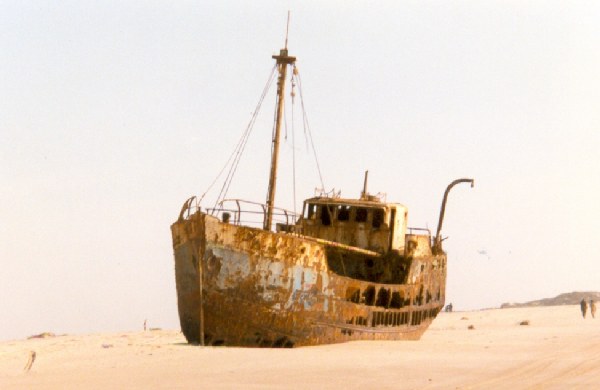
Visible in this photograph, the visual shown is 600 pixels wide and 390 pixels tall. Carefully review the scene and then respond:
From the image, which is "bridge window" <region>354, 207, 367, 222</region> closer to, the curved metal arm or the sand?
the sand

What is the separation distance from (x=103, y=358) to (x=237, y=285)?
3.87 metres

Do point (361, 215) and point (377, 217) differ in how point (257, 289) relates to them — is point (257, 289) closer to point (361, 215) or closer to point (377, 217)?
point (361, 215)

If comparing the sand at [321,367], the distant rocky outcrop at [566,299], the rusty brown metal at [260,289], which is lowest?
the sand at [321,367]

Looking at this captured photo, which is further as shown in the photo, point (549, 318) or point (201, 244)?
point (549, 318)

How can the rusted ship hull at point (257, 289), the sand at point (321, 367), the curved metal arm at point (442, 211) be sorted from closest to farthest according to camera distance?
the sand at point (321, 367) → the rusted ship hull at point (257, 289) → the curved metal arm at point (442, 211)

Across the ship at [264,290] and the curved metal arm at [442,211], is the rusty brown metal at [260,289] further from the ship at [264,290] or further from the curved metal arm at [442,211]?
the curved metal arm at [442,211]

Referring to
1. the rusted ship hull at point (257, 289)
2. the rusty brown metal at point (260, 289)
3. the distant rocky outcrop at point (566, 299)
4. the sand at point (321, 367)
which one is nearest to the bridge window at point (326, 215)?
the rusty brown metal at point (260, 289)

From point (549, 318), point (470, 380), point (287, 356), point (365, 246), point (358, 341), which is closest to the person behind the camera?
point (470, 380)

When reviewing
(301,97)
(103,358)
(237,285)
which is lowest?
(103,358)

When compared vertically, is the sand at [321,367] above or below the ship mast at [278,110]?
below

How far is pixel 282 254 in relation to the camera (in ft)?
67.7

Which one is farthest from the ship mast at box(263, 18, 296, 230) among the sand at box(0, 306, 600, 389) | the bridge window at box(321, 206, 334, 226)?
the sand at box(0, 306, 600, 389)

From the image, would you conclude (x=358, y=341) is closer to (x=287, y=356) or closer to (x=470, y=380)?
(x=287, y=356)

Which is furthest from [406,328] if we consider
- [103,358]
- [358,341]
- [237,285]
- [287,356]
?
[103,358]
